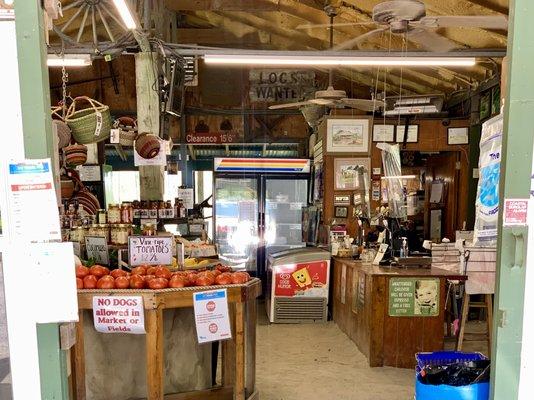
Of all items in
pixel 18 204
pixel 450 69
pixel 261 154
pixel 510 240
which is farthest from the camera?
pixel 261 154

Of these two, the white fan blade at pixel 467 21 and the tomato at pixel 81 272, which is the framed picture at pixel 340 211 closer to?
the white fan blade at pixel 467 21

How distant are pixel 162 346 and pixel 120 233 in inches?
61.4

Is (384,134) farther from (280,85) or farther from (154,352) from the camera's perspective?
(154,352)

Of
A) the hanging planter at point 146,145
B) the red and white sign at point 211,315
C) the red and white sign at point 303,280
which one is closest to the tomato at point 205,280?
the red and white sign at point 211,315

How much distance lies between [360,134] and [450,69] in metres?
1.69

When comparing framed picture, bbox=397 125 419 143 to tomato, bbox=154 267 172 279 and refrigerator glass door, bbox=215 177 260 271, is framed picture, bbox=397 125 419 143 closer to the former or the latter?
refrigerator glass door, bbox=215 177 260 271

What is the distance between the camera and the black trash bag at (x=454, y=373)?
2197mm

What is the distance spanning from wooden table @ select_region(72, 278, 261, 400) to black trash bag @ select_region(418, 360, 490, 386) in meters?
1.41

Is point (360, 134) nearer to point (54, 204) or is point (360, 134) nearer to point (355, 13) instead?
point (355, 13)

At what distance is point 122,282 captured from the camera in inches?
→ 123

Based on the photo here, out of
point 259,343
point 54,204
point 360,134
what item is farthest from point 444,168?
point 54,204

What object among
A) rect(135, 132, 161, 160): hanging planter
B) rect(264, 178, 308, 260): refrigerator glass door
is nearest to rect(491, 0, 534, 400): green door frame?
rect(135, 132, 161, 160): hanging planter

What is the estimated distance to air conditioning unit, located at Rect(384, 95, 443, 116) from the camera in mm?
7164

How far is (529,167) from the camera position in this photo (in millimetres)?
1700
